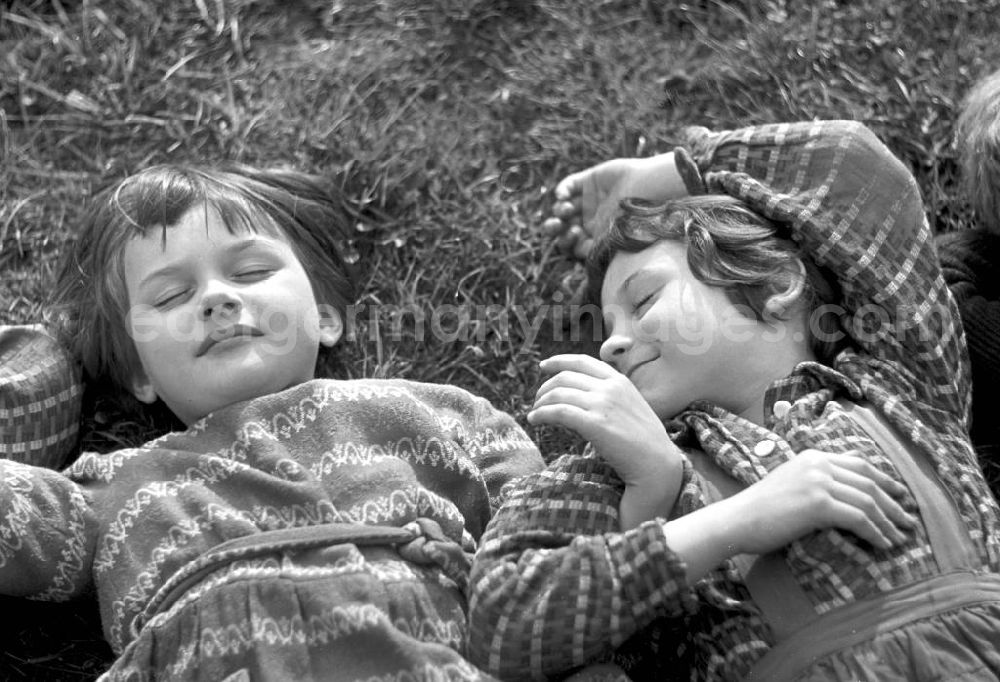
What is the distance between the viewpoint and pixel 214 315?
2.92 meters

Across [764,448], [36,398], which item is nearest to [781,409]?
[764,448]

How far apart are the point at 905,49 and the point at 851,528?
1.78 metres

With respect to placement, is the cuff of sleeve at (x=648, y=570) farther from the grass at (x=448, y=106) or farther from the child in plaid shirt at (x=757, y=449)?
the grass at (x=448, y=106)

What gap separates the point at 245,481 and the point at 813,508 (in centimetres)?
125

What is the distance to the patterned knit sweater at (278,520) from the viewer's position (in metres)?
2.61

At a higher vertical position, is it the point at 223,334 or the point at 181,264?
the point at 181,264

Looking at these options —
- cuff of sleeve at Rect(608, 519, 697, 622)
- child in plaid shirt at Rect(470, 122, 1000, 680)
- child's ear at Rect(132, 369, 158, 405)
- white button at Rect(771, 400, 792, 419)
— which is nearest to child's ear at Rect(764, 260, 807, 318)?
child in plaid shirt at Rect(470, 122, 1000, 680)

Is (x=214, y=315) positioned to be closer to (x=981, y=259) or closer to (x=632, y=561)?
(x=632, y=561)

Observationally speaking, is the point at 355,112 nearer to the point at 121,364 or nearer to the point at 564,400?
the point at 121,364

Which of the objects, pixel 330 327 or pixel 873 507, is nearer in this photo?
pixel 873 507

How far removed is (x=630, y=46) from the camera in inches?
151

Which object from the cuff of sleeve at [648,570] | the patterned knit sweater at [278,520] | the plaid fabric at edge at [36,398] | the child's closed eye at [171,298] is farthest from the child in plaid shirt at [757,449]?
the plaid fabric at edge at [36,398]

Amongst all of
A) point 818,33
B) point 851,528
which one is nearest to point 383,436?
point 851,528

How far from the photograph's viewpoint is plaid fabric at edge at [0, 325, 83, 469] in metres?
3.03
